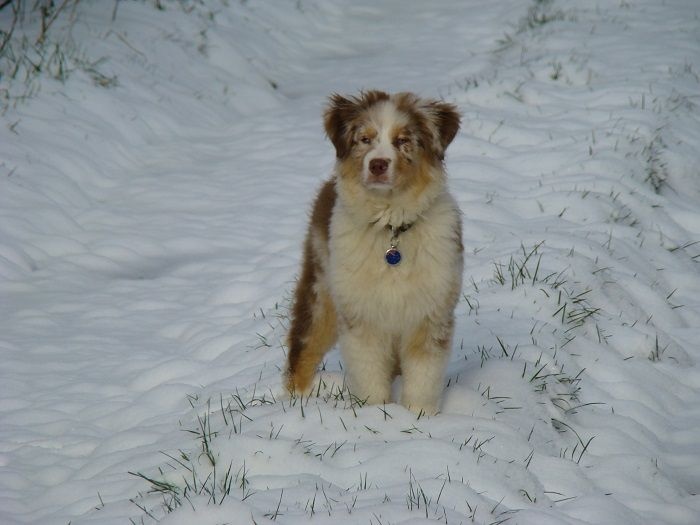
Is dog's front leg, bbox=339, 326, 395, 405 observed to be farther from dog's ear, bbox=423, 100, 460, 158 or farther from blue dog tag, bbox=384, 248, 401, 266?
dog's ear, bbox=423, 100, 460, 158

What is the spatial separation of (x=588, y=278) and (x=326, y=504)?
356 cm

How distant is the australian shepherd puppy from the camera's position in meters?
5.08

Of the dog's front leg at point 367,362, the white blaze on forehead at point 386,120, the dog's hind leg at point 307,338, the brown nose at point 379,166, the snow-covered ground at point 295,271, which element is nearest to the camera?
the snow-covered ground at point 295,271

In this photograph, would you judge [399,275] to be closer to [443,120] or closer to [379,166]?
[379,166]

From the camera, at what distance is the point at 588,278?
714 cm

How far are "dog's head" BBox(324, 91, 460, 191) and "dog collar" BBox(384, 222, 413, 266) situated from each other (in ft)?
0.72

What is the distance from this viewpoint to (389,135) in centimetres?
506

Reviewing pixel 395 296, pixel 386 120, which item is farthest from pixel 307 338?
pixel 386 120

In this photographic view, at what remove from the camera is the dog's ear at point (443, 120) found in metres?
5.24

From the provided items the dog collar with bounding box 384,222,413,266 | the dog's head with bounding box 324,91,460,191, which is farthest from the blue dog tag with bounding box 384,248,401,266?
the dog's head with bounding box 324,91,460,191

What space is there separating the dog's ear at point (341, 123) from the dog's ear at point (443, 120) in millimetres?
387

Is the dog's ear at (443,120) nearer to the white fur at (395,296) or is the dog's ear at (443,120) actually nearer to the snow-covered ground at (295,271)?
the white fur at (395,296)

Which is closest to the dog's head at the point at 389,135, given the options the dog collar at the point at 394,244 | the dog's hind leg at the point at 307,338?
the dog collar at the point at 394,244

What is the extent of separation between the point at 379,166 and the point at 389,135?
222 mm
